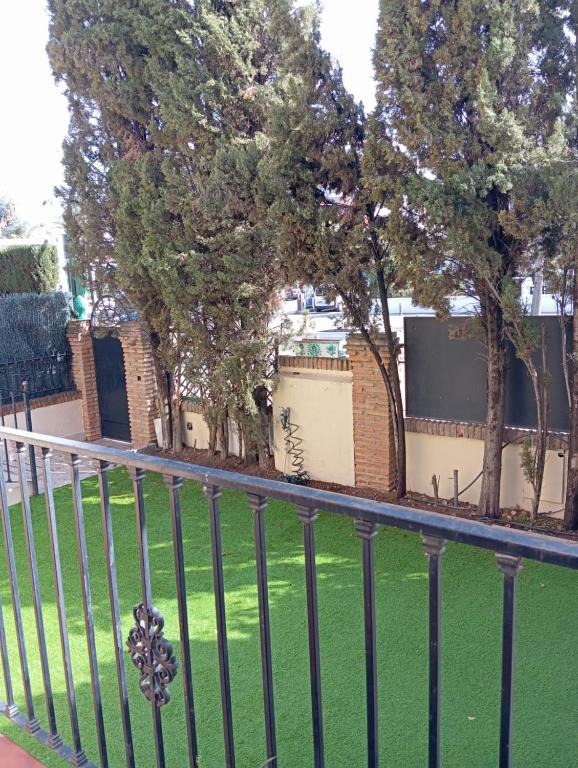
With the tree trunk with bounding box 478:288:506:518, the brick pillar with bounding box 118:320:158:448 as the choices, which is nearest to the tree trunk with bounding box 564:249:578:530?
the tree trunk with bounding box 478:288:506:518

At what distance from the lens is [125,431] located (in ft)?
34.9

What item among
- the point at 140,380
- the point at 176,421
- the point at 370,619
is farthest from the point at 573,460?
the point at 140,380

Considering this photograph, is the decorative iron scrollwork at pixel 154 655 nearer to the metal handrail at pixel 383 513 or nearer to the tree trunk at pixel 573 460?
the metal handrail at pixel 383 513

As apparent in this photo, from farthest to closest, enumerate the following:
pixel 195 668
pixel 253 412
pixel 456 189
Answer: pixel 253 412, pixel 456 189, pixel 195 668

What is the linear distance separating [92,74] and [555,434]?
6.91 meters

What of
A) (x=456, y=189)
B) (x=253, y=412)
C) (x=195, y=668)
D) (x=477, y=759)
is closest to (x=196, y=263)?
(x=253, y=412)

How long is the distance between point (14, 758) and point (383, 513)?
175cm

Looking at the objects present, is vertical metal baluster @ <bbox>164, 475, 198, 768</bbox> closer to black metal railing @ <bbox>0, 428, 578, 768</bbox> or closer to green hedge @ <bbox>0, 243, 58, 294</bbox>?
black metal railing @ <bbox>0, 428, 578, 768</bbox>

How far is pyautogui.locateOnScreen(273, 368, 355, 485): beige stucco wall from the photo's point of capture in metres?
7.70

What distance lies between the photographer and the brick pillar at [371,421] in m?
7.11

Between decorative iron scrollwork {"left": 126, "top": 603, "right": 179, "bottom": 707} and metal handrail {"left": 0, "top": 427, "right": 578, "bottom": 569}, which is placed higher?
metal handrail {"left": 0, "top": 427, "right": 578, "bottom": 569}

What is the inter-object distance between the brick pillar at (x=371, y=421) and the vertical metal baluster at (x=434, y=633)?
5816mm

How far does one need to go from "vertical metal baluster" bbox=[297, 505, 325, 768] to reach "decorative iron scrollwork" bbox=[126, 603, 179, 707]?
0.39 m

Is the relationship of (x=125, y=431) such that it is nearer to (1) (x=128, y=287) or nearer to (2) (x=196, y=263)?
(1) (x=128, y=287)
